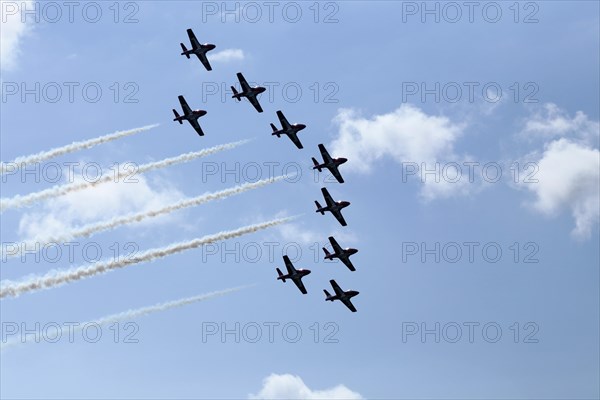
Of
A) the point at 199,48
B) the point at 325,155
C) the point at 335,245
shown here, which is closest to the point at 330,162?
the point at 325,155

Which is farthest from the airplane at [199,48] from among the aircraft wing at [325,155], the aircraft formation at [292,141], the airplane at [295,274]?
the airplane at [295,274]

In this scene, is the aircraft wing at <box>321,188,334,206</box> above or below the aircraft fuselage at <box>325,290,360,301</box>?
above

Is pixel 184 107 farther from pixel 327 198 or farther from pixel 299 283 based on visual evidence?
pixel 299 283

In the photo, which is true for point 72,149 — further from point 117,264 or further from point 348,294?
point 348,294

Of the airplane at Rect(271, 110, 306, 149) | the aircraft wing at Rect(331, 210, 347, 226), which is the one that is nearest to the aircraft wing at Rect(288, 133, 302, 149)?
the airplane at Rect(271, 110, 306, 149)

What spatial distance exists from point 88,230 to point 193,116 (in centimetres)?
3317

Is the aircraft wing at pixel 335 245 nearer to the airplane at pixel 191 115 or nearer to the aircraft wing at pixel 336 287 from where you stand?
the aircraft wing at pixel 336 287

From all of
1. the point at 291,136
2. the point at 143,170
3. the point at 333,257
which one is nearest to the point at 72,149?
the point at 143,170

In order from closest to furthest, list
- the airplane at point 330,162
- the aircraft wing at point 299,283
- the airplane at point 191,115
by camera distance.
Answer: the airplane at point 191,115 < the aircraft wing at point 299,283 < the airplane at point 330,162

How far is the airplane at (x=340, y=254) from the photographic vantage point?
182375mm

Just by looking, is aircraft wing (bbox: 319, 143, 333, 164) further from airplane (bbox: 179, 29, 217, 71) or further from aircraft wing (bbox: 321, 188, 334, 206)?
airplane (bbox: 179, 29, 217, 71)

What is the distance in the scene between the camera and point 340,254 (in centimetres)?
18362

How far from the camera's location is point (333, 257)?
182m

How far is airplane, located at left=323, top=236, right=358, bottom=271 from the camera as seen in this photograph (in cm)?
18238
